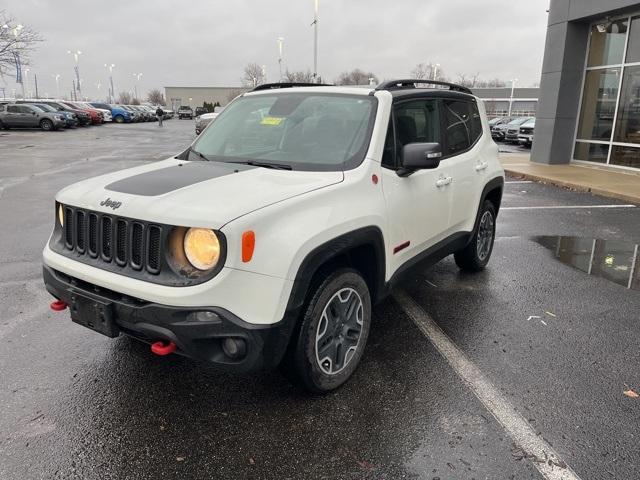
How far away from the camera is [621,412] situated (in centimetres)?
306

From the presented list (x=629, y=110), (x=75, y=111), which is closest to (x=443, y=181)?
(x=629, y=110)

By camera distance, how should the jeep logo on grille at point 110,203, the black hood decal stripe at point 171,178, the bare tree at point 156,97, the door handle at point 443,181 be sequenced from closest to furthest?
the jeep logo on grille at point 110,203 → the black hood decal stripe at point 171,178 → the door handle at point 443,181 → the bare tree at point 156,97

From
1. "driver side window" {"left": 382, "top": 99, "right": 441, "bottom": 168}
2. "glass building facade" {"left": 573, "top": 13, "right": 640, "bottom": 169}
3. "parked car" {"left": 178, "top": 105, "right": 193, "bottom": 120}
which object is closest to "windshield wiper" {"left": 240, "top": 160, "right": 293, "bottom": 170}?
"driver side window" {"left": 382, "top": 99, "right": 441, "bottom": 168}

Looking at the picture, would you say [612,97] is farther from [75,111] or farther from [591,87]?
[75,111]

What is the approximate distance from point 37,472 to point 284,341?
136 centimetres

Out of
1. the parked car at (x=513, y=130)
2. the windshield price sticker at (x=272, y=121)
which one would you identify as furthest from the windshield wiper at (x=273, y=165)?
the parked car at (x=513, y=130)

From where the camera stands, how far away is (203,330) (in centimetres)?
256

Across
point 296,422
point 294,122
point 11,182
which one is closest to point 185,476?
point 296,422

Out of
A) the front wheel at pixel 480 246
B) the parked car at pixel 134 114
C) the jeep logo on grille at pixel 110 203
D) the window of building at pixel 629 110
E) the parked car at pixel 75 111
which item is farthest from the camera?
the parked car at pixel 134 114

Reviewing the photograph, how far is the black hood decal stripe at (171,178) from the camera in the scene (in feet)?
9.77

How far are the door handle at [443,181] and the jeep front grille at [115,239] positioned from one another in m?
2.36

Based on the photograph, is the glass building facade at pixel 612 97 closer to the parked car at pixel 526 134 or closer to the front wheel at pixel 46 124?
the parked car at pixel 526 134

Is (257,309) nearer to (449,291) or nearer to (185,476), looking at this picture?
(185,476)

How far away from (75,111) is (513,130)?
102 ft
